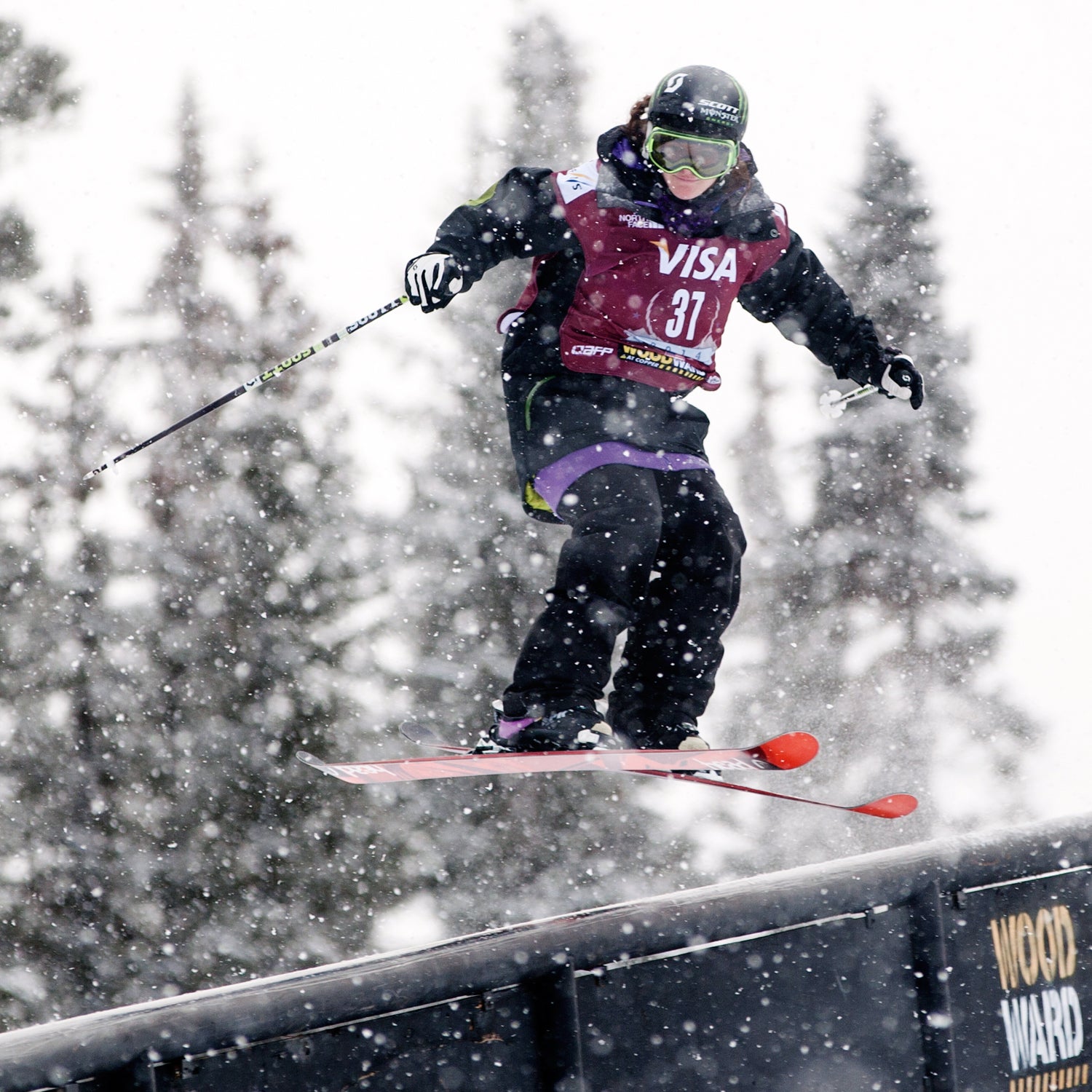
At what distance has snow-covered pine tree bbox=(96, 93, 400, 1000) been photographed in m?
12.7

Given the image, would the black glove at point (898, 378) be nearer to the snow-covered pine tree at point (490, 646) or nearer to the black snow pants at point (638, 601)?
the black snow pants at point (638, 601)

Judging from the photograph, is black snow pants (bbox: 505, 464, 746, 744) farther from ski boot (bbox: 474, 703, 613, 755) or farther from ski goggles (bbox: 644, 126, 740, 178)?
ski goggles (bbox: 644, 126, 740, 178)

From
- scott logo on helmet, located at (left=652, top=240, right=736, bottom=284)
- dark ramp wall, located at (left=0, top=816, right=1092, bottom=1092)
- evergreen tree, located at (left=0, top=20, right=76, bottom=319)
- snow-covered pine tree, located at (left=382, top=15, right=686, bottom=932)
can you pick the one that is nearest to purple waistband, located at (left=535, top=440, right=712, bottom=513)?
scott logo on helmet, located at (left=652, top=240, right=736, bottom=284)

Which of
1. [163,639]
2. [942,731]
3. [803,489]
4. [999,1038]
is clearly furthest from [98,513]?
[999,1038]

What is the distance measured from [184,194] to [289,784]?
23.6 ft

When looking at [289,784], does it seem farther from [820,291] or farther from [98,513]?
[820,291]

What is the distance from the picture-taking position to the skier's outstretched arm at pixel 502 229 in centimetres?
338

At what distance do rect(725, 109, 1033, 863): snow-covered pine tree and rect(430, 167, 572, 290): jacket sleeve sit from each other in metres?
11.9

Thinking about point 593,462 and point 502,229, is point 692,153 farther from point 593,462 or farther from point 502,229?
point 593,462

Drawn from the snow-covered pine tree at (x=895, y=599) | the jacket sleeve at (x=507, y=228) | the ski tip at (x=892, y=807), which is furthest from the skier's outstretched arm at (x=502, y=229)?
the snow-covered pine tree at (x=895, y=599)

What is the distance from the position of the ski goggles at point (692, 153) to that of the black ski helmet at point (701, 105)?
17mm

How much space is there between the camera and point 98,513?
13602 millimetres

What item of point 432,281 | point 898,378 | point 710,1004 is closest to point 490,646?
point 898,378

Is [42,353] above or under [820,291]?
above
